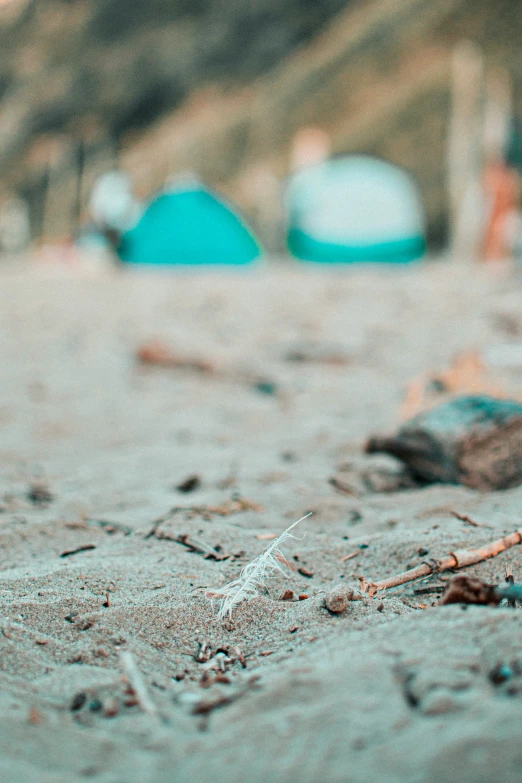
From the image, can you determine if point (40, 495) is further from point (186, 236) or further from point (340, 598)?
point (186, 236)

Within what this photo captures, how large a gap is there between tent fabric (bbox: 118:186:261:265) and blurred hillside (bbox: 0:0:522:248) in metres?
5.91

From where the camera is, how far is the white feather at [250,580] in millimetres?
1144

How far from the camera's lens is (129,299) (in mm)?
4848

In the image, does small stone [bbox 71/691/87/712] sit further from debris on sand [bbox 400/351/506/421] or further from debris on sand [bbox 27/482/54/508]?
debris on sand [bbox 400/351/506/421]

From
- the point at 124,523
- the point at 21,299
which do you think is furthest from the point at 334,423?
the point at 21,299

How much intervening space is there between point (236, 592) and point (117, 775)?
0.47m

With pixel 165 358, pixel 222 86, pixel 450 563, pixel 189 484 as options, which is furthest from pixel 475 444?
pixel 222 86

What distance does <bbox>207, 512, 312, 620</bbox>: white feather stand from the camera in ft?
3.75

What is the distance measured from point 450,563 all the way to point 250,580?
Answer: 0.34m

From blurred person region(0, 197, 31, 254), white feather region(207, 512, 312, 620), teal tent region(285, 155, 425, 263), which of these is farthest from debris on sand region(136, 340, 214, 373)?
blurred person region(0, 197, 31, 254)

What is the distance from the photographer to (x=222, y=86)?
754 inches

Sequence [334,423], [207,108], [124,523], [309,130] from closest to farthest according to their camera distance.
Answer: [124,523]
[334,423]
[309,130]
[207,108]

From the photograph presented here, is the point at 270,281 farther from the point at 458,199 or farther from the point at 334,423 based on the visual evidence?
the point at 458,199

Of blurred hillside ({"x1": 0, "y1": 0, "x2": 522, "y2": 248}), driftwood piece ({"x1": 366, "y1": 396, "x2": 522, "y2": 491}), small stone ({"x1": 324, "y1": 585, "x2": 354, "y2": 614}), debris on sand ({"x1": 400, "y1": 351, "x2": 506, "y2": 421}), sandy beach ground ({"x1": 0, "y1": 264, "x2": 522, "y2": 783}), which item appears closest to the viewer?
sandy beach ground ({"x1": 0, "y1": 264, "x2": 522, "y2": 783})
